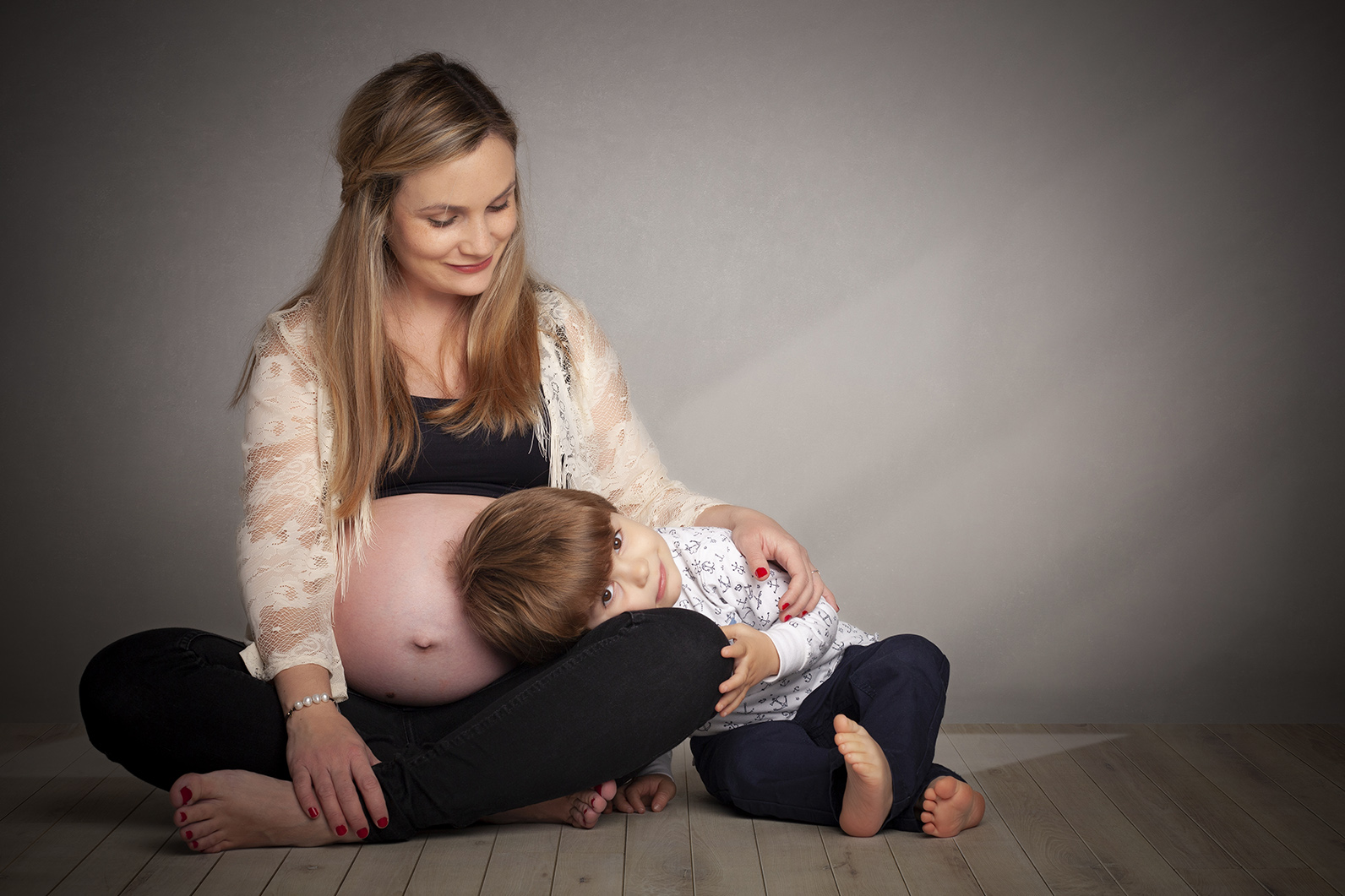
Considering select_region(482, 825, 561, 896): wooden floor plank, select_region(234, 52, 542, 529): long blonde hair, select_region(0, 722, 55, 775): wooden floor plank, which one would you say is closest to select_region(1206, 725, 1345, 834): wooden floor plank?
select_region(482, 825, 561, 896): wooden floor plank

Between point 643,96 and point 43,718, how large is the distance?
2.18 metres

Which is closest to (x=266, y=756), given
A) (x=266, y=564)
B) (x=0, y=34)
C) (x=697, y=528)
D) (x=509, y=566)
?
(x=266, y=564)

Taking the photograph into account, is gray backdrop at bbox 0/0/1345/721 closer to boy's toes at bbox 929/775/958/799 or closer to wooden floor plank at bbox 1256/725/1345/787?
wooden floor plank at bbox 1256/725/1345/787

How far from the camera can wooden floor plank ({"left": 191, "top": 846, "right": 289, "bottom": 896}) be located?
1501mm

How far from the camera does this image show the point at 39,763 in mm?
2246

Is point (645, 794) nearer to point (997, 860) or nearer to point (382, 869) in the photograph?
point (382, 869)

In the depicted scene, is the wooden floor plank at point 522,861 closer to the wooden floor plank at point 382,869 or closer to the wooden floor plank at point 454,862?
the wooden floor plank at point 454,862

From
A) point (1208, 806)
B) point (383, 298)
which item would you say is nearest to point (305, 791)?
point (383, 298)

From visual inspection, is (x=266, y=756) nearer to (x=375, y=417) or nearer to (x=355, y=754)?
(x=355, y=754)

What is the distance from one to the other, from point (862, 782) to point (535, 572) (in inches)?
22.7

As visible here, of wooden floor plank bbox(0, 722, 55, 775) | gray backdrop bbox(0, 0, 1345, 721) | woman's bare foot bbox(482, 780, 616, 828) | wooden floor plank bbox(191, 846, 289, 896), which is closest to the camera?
wooden floor plank bbox(191, 846, 289, 896)

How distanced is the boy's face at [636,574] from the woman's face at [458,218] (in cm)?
49

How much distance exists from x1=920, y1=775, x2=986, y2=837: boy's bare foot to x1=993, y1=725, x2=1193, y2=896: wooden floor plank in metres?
0.20

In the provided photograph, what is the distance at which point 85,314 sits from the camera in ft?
8.98
